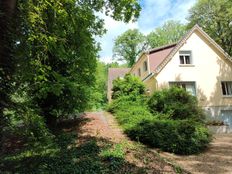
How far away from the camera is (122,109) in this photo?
2261cm

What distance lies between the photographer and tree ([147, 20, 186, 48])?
56.3m

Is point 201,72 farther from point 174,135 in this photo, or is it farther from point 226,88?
point 174,135

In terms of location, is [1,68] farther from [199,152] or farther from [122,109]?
[122,109]

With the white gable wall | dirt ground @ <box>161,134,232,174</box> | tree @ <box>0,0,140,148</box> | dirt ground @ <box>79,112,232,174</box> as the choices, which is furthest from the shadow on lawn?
the white gable wall

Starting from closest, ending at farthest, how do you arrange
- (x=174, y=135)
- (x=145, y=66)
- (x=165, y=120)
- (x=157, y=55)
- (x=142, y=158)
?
1. (x=142, y=158)
2. (x=174, y=135)
3. (x=165, y=120)
4. (x=157, y=55)
5. (x=145, y=66)

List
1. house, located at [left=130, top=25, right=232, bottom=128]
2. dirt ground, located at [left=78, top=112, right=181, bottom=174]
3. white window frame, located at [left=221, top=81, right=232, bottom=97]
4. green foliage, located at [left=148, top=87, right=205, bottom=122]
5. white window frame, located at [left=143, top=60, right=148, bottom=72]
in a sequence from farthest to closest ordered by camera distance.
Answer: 1. white window frame, located at [left=143, top=60, right=148, bottom=72]
2. white window frame, located at [left=221, top=81, right=232, bottom=97]
3. house, located at [left=130, top=25, right=232, bottom=128]
4. green foliage, located at [left=148, top=87, right=205, bottom=122]
5. dirt ground, located at [left=78, top=112, right=181, bottom=174]

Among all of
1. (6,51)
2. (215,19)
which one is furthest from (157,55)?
(6,51)

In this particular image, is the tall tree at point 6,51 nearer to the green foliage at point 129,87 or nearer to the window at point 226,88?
the green foliage at point 129,87

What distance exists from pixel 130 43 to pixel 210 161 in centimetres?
4871

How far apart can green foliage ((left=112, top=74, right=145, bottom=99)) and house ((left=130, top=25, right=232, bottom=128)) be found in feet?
4.76

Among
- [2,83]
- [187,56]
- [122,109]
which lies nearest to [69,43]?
[2,83]

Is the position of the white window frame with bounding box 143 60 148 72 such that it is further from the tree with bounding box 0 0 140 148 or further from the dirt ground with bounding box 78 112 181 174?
the dirt ground with bounding box 78 112 181 174

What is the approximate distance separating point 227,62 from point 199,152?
14.7 m

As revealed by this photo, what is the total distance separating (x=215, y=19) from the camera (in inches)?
1430
